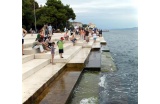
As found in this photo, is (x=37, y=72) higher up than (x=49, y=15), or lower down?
lower down

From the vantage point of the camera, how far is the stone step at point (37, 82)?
6394mm

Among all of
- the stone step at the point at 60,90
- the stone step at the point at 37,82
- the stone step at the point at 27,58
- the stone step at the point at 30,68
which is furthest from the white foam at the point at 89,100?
the stone step at the point at 27,58

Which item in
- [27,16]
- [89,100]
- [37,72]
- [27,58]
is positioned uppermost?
[27,16]

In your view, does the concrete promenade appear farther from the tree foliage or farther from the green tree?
the tree foliage

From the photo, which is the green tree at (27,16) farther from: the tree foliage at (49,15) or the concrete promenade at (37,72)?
the concrete promenade at (37,72)

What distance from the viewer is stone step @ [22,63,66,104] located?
21.0 feet

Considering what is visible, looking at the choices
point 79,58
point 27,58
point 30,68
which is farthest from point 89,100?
point 79,58

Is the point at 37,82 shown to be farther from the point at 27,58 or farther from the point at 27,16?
the point at 27,16

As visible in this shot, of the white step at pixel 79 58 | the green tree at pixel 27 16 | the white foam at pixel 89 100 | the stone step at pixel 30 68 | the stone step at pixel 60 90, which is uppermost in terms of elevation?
the green tree at pixel 27 16

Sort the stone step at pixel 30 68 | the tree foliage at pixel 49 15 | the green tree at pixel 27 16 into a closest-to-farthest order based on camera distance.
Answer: the stone step at pixel 30 68 < the green tree at pixel 27 16 < the tree foliage at pixel 49 15

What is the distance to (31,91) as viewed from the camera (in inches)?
265

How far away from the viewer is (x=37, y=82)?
310 inches

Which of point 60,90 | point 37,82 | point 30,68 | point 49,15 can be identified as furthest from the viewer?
point 49,15
